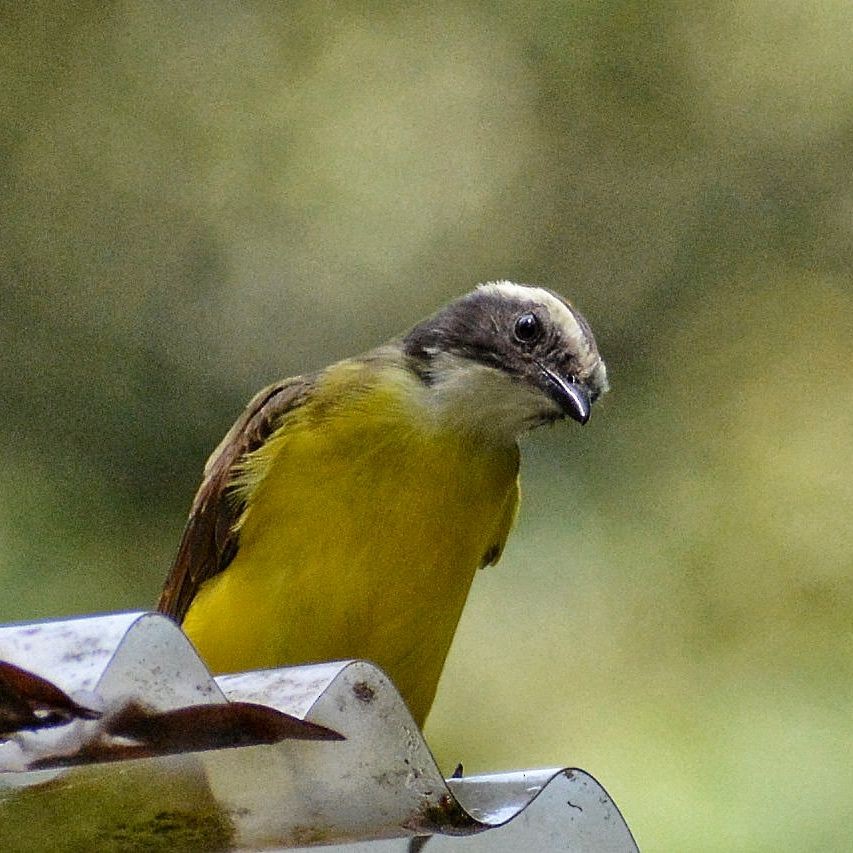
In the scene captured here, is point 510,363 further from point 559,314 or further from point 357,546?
point 357,546

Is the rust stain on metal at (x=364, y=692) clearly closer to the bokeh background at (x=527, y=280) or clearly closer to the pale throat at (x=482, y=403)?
the pale throat at (x=482, y=403)

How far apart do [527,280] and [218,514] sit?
329cm

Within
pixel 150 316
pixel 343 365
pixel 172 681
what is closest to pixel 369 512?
pixel 343 365

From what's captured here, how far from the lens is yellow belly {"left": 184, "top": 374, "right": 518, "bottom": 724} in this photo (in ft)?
12.6

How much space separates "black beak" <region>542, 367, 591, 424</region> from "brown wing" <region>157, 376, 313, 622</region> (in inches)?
22.0

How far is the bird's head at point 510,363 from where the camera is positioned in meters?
4.11

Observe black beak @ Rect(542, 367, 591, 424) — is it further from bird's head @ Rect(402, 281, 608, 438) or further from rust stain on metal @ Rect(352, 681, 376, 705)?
rust stain on metal @ Rect(352, 681, 376, 705)

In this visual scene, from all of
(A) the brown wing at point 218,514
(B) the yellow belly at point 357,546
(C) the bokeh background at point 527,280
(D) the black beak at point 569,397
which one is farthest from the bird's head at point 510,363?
(C) the bokeh background at point 527,280

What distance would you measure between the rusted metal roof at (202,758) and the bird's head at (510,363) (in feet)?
6.80

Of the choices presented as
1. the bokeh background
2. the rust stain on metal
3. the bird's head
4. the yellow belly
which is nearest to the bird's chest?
the yellow belly

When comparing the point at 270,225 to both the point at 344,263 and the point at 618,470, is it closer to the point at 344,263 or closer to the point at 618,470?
the point at 344,263

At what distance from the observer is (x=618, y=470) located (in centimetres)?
660

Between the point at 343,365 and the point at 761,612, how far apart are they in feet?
8.88

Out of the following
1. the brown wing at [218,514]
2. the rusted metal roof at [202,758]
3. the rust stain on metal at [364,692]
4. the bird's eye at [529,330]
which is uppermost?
the bird's eye at [529,330]
